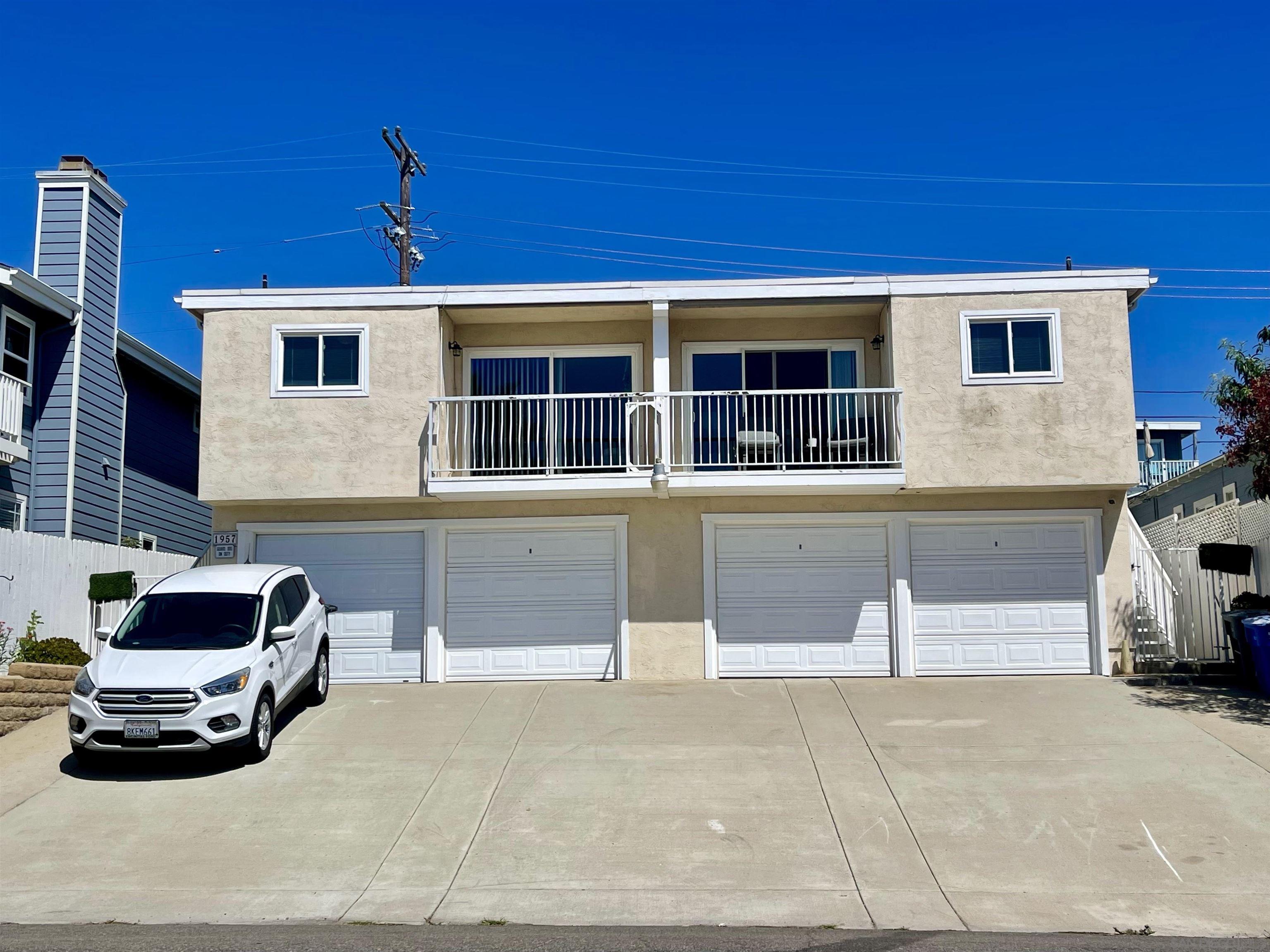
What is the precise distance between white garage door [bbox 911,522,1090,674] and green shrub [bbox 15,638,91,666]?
10426mm

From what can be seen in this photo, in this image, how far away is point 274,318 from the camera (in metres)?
14.6

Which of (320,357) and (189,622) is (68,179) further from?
(189,622)

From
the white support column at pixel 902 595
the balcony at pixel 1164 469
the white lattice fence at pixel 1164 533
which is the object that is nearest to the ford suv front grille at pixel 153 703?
the white support column at pixel 902 595

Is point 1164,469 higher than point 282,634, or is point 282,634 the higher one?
point 1164,469

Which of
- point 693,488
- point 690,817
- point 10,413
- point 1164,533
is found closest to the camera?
point 690,817

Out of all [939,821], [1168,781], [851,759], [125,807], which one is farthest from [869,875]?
[125,807]

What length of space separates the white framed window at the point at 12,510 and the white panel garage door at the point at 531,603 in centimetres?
722

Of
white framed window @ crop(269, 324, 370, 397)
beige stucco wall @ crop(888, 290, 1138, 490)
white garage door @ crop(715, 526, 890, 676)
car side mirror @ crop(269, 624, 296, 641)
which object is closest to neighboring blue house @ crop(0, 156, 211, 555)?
white framed window @ crop(269, 324, 370, 397)

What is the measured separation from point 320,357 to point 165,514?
821 centimetres

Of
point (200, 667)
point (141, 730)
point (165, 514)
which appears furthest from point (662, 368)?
point (165, 514)

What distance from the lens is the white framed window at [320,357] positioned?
47.6 ft

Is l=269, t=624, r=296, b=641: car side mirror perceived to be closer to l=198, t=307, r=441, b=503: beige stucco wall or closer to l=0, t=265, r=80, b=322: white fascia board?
l=198, t=307, r=441, b=503: beige stucco wall

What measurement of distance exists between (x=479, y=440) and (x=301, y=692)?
4.16 metres

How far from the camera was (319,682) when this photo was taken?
1322cm
